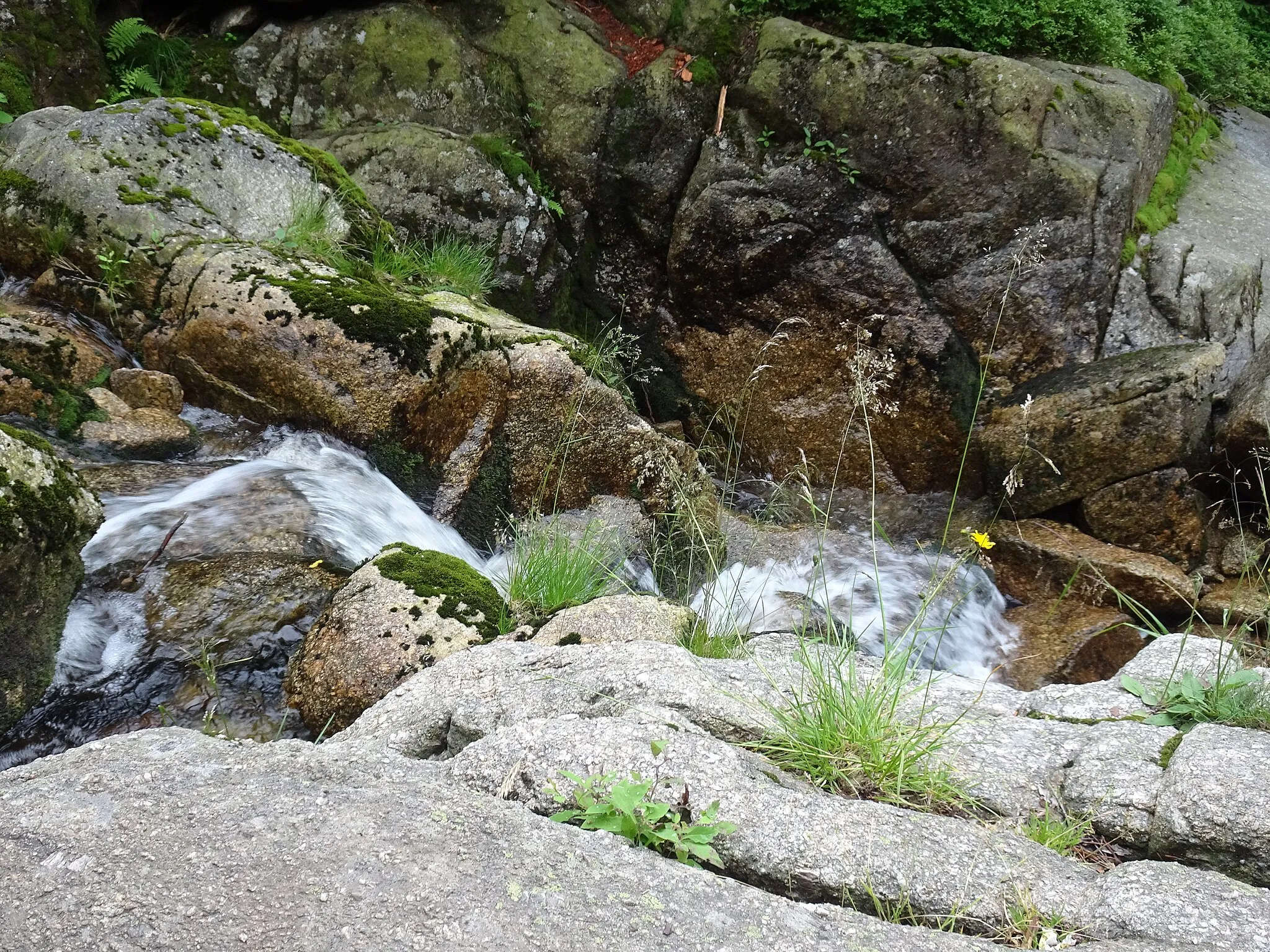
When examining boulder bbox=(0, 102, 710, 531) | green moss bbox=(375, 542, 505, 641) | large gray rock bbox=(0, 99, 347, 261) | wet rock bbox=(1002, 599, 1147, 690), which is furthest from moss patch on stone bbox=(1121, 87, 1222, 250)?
large gray rock bbox=(0, 99, 347, 261)

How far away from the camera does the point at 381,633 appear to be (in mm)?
3875

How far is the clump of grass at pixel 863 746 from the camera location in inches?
95.7

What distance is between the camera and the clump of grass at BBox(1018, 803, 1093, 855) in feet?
7.43

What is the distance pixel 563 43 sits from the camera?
31.7ft

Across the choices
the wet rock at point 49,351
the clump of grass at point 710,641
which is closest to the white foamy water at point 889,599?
the clump of grass at point 710,641

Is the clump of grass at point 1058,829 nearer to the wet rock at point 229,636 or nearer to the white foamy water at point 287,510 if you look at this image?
the wet rock at point 229,636

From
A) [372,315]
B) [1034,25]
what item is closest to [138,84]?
[372,315]

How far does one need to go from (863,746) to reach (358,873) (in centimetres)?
143

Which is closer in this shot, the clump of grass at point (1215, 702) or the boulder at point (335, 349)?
the clump of grass at point (1215, 702)

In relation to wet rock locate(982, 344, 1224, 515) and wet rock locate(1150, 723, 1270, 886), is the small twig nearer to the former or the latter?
wet rock locate(1150, 723, 1270, 886)

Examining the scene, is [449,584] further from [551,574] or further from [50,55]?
[50,55]

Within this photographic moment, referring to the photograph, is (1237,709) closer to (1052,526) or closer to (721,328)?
(1052,526)

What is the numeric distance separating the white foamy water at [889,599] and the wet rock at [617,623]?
1114 millimetres

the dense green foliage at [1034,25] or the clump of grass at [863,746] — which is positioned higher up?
the dense green foliage at [1034,25]
